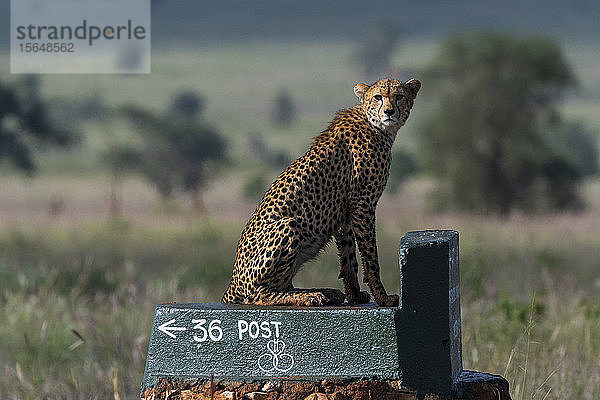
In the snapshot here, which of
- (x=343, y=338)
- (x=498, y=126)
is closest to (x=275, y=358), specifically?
(x=343, y=338)

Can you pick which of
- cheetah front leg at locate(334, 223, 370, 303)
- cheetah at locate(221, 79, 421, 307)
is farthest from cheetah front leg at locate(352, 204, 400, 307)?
cheetah front leg at locate(334, 223, 370, 303)

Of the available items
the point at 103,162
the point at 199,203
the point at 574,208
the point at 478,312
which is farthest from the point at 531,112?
the point at 478,312

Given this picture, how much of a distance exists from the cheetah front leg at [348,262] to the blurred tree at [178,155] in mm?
35133

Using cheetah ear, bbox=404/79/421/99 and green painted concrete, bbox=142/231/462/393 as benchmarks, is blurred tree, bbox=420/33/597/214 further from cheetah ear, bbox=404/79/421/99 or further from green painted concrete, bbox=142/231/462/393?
green painted concrete, bbox=142/231/462/393

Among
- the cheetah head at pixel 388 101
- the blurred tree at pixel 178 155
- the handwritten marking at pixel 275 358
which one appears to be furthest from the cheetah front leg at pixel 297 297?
the blurred tree at pixel 178 155

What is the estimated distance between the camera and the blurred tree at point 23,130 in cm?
3541

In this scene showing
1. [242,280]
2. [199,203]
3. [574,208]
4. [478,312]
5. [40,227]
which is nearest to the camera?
[242,280]

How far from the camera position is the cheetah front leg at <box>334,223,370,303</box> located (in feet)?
18.5

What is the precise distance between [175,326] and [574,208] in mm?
30247

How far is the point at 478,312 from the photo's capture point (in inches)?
361

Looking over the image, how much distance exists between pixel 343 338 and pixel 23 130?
106 ft

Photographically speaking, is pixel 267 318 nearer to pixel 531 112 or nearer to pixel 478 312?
pixel 478 312

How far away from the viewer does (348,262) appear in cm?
568

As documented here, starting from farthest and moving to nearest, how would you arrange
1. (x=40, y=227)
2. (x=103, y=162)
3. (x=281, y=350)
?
(x=103, y=162) < (x=40, y=227) < (x=281, y=350)
